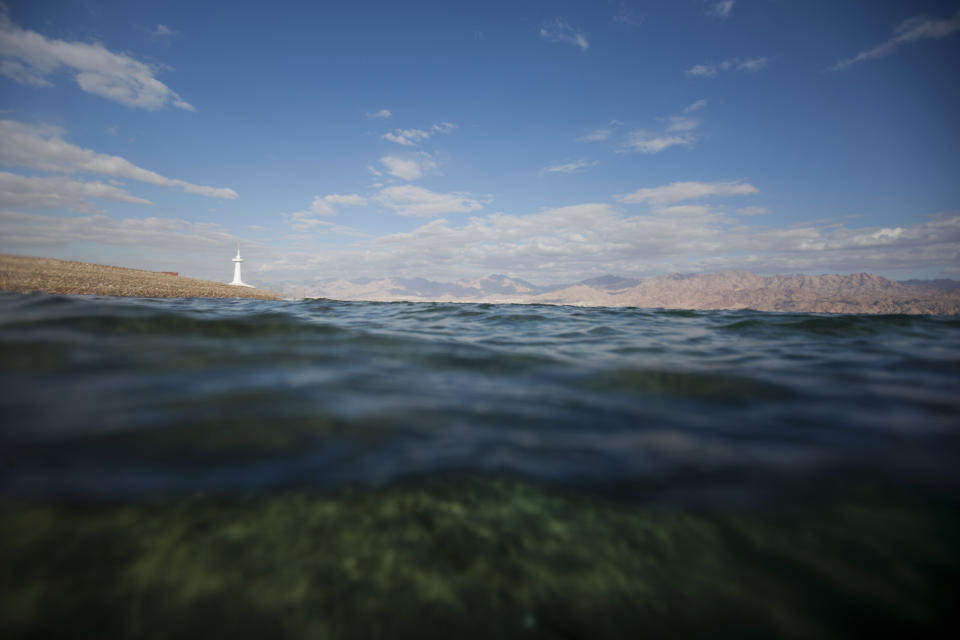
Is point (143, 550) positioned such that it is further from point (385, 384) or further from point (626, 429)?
point (626, 429)

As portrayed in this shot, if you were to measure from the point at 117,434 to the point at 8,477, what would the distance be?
39cm

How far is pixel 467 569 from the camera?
1147 millimetres

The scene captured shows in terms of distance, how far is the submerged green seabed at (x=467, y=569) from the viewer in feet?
3.19

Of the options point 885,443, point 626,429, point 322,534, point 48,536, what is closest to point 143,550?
point 48,536

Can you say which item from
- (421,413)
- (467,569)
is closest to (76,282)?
(421,413)

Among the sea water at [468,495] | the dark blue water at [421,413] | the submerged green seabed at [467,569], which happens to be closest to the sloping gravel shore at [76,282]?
the dark blue water at [421,413]

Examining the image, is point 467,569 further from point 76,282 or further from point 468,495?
point 76,282

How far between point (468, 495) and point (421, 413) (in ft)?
2.77

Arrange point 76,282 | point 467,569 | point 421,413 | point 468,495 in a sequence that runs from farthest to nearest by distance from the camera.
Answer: point 76,282
point 421,413
point 468,495
point 467,569

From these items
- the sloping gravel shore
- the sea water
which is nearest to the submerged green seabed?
the sea water

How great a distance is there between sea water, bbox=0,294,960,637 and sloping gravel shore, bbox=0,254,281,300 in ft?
28.7

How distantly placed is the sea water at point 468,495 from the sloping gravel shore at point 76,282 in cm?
876

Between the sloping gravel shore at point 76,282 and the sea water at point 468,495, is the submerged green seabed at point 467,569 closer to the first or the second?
the sea water at point 468,495

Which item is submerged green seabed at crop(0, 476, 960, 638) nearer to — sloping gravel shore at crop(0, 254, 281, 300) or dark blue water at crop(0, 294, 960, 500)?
dark blue water at crop(0, 294, 960, 500)
